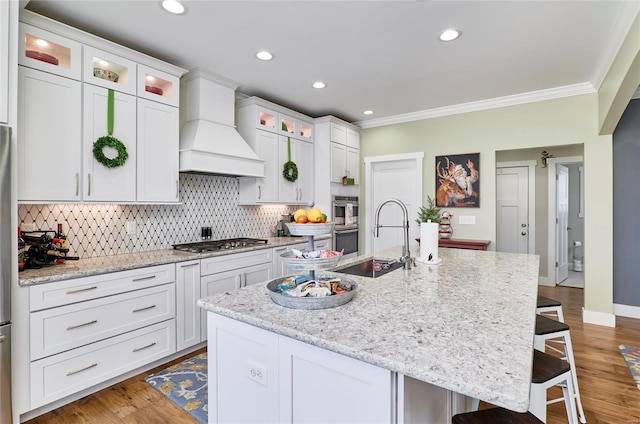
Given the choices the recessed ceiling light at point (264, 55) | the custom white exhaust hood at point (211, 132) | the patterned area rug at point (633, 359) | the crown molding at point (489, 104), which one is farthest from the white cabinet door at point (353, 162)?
the patterned area rug at point (633, 359)

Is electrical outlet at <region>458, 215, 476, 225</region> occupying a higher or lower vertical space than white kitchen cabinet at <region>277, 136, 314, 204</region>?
lower

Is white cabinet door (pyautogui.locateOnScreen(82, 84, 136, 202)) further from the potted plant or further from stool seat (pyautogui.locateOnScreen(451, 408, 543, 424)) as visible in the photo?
the potted plant

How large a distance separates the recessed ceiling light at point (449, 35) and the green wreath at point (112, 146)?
2699 mm

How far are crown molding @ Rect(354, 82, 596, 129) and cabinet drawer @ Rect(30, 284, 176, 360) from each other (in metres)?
3.84

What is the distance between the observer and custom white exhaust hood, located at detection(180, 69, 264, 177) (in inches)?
124

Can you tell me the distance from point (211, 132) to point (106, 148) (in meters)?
1.01

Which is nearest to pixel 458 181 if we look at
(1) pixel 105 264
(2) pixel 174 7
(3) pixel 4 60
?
(2) pixel 174 7

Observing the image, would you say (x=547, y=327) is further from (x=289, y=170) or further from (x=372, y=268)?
(x=289, y=170)

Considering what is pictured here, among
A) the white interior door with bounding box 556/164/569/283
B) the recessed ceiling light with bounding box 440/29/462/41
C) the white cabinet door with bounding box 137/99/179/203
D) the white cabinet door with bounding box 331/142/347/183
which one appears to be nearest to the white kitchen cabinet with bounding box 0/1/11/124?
the white cabinet door with bounding box 137/99/179/203

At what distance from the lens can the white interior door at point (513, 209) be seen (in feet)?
18.4

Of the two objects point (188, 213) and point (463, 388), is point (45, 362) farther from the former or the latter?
point (463, 388)

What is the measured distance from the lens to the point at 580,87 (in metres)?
3.73

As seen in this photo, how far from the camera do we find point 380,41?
2771 millimetres

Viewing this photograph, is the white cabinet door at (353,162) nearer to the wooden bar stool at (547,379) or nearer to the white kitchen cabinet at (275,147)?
the white kitchen cabinet at (275,147)
